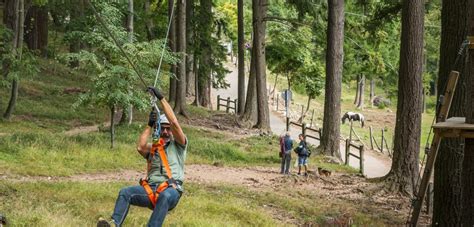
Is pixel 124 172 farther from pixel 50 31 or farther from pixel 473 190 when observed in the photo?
pixel 50 31

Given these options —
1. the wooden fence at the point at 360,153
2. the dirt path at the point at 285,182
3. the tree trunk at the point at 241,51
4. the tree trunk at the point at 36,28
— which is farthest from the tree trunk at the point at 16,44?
the tree trunk at the point at 36,28

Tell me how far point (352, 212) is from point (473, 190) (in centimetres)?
703

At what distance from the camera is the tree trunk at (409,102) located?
16641 millimetres

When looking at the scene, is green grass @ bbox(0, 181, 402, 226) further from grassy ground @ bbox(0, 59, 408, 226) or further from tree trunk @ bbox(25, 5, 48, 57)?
tree trunk @ bbox(25, 5, 48, 57)

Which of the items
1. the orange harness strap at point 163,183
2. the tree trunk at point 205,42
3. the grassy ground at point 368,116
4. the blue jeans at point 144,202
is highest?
the tree trunk at point 205,42

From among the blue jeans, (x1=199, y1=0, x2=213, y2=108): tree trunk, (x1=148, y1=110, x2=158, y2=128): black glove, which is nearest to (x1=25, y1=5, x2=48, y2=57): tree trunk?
(x1=199, y1=0, x2=213, y2=108): tree trunk

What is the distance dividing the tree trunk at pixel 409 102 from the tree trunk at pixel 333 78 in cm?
762

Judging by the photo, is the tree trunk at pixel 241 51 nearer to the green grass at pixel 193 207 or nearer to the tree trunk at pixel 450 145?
the green grass at pixel 193 207

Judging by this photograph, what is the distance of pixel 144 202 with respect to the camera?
752 centimetres

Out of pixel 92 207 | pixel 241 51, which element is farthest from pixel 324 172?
pixel 241 51

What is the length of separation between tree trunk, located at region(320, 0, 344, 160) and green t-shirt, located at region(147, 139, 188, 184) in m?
17.5

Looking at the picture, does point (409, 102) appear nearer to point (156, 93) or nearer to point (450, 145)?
point (450, 145)

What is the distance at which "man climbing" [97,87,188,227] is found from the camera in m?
7.43

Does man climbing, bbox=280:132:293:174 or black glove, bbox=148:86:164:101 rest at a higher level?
black glove, bbox=148:86:164:101
